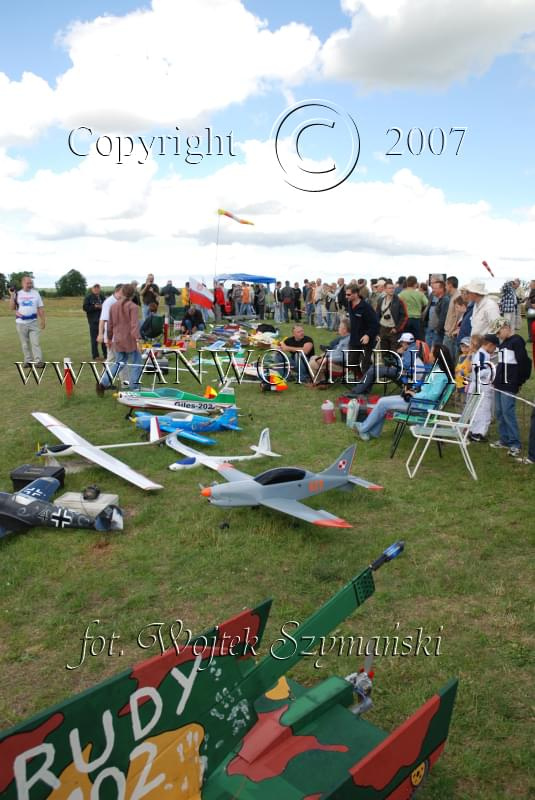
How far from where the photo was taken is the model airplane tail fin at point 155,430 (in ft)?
25.8

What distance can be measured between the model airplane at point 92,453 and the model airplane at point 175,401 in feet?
4.98

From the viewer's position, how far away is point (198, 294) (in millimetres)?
20906

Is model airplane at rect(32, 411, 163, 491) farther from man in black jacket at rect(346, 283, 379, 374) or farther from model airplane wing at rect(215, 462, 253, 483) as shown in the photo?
man in black jacket at rect(346, 283, 379, 374)

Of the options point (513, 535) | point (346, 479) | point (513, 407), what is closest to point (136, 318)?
point (346, 479)

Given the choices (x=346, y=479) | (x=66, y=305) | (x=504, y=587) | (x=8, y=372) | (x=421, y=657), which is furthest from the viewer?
(x=66, y=305)

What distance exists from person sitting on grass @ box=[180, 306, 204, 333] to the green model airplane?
56.3 ft

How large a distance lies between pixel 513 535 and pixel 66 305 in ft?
147

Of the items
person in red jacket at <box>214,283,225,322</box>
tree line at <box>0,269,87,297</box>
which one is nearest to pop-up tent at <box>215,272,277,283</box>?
person in red jacket at <box>214,283,225,322</box>

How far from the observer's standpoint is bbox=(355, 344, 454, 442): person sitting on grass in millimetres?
7438

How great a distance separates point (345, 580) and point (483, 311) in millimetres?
5545

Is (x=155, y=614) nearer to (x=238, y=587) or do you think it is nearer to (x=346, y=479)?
(x=238, y=587)

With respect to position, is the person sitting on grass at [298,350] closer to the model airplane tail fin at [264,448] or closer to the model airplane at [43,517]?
the model airplane tail fin at [264,448]

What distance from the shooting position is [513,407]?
7191 millimetres

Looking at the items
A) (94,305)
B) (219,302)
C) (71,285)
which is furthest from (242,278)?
(71,285)
